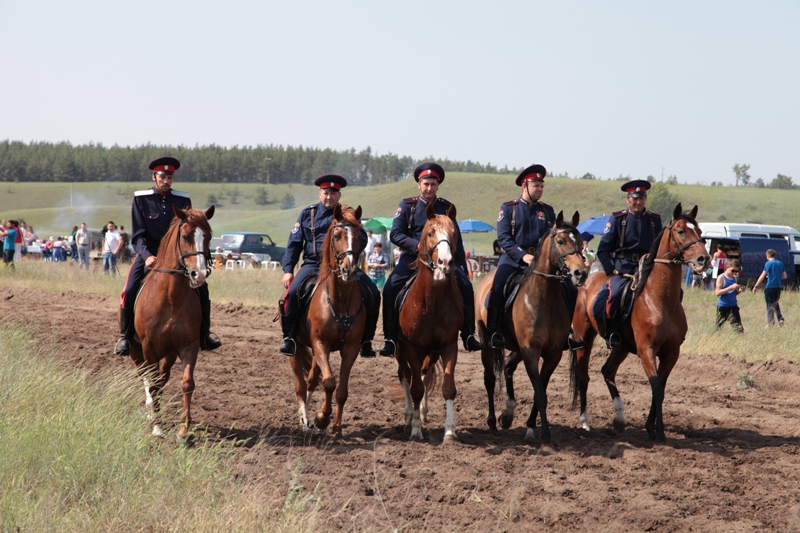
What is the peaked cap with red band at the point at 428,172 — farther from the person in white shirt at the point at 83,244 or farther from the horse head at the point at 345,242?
the person in white shirt at the point at 83,244

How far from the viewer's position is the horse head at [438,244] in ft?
25.0

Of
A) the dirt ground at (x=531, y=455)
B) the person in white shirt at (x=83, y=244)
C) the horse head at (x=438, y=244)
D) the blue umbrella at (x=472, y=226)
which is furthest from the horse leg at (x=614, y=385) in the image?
the blue umbrella at (x=472, y=226)

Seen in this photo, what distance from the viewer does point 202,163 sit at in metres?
124

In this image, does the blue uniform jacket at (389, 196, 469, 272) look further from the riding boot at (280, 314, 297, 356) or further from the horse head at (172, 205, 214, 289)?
the horse head at (172, 205, 214, 289)

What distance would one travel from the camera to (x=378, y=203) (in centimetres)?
8931

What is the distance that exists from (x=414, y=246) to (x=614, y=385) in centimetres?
280

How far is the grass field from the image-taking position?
256 feet

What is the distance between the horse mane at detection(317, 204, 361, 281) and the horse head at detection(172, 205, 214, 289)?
1161mm

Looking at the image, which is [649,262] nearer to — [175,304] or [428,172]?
[428,172]

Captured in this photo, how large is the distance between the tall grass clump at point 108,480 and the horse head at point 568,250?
336 cm

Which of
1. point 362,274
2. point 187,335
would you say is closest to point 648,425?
point 362,274

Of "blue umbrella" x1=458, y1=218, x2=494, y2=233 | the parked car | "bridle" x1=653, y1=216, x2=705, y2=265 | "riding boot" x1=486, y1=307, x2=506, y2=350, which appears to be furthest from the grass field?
"bridle" x1=653, y1=216, x2=705, y2=265

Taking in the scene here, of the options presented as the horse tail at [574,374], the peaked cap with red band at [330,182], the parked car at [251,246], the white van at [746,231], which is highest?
the peaked cap with red band at [330,182]

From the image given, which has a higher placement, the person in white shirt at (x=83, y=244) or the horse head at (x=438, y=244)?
the horse head at (x=438, y=244)
